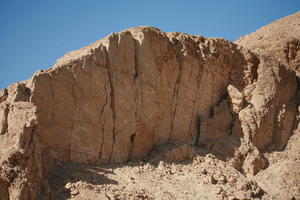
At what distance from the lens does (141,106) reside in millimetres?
22891

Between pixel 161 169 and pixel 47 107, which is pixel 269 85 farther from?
pixel 47 107

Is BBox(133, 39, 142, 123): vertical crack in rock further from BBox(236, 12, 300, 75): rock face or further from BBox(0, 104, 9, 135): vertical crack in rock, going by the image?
BBox(236, 12, 300, 75): rock face

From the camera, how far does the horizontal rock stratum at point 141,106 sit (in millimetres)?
17906

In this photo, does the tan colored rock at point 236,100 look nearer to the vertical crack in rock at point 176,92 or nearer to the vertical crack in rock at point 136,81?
the vertical crack in rock at point 176,92

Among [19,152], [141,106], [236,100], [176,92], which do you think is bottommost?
[19,152]

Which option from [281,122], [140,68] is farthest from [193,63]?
[281,122]

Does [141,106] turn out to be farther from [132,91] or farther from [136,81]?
[136,81]

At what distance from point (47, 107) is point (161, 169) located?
473 centimetres

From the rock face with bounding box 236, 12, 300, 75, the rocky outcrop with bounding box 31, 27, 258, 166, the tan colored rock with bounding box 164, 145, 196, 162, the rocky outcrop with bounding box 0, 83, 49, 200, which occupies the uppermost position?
the rock face with bounding box 236, 12, 300, 75

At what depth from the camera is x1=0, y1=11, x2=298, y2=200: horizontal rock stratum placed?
58.7ft

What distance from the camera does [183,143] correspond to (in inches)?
941

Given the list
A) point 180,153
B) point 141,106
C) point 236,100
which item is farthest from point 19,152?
point 236,100

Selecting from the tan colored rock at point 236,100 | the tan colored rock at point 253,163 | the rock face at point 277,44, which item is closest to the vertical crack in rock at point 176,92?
the tan colored rock at point 236,100

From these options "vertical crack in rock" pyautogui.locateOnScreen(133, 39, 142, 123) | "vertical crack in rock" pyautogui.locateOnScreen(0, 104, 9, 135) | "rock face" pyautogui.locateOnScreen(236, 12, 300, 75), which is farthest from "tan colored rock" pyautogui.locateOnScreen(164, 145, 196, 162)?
"rock face" pyautogui.locateOnScreen(236, 12, 300, 75)
